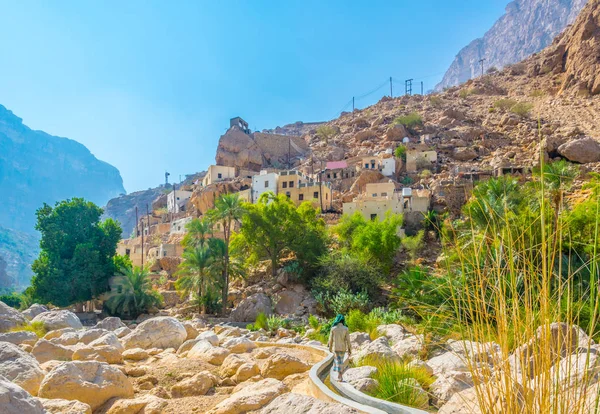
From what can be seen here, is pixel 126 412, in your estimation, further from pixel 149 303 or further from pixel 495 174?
pixel 495 174

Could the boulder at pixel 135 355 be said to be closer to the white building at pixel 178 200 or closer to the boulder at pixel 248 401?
the boulder at pixel 248 401

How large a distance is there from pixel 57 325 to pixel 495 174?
94.1 feet

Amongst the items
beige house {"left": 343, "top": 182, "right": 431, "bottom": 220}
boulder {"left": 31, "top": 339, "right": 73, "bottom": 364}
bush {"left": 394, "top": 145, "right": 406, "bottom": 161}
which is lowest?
boulder {"left": 31, "top": 339, "right": 73, "bottom": 364}

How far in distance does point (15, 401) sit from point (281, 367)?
4.78 m

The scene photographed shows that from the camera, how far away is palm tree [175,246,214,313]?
24.3 m

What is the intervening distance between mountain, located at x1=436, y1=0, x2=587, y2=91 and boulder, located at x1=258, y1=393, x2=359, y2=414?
149 m

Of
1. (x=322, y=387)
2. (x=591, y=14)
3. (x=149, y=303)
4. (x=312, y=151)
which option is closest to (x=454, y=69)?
(x=591, y=14)

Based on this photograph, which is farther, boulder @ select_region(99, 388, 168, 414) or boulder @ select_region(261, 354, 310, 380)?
boulder @ select_region(261, 354, 310, 380)

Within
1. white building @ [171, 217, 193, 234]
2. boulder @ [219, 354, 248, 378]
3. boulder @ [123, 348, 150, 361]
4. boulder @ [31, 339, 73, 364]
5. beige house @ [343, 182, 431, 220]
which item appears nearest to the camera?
boulder @ [219, 354, 248, 378]

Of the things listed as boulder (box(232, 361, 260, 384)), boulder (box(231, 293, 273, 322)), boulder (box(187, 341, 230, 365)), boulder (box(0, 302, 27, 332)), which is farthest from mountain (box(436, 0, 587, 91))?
boulder (box(232, 361, 260, 384))

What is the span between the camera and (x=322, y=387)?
18.8 ft

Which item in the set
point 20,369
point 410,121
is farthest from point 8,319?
point 410,121

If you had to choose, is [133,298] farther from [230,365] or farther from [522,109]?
[522,109]

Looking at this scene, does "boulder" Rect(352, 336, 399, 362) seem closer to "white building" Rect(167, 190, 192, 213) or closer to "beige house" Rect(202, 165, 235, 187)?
"beige house" Rect(202, 165, 235, 187)
